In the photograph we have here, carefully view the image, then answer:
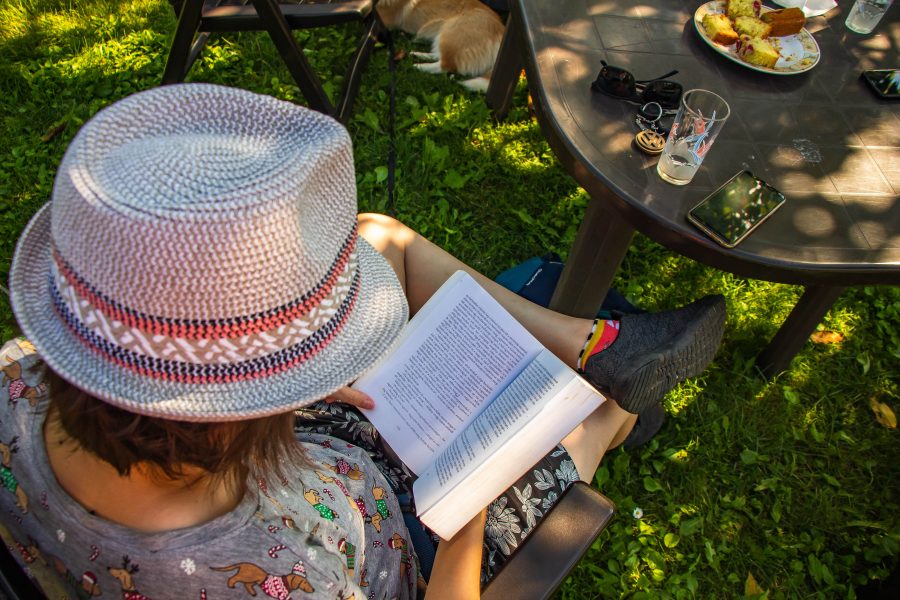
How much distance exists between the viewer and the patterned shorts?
1.54 meters

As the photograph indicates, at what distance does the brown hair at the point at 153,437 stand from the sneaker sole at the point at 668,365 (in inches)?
41.0

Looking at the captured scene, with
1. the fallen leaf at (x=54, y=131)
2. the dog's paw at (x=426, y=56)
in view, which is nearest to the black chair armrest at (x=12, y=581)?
the fallen leaf at (x=54, y=131)

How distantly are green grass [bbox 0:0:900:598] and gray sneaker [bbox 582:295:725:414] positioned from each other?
626mm

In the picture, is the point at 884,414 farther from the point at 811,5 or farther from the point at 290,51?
the point at 290,51

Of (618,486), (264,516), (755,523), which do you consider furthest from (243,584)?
(755,523)

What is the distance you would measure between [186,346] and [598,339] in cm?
128

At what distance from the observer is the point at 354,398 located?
1.59m

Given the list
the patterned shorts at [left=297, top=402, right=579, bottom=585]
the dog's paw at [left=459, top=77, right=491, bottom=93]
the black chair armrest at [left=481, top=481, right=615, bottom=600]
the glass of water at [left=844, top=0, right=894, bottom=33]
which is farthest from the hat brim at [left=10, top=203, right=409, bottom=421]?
the dog's paw at [left=459, top=77, right=491, bottom=93]

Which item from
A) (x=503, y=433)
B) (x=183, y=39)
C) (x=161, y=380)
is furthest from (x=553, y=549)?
(x=183, y=39)

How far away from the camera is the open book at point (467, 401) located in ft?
4.34

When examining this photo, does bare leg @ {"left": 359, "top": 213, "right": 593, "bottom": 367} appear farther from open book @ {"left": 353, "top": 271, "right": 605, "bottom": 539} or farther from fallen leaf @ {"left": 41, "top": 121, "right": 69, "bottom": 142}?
fallen leaf @ {"left": 41, "top": 121, "right": 69, "bottom": 142}

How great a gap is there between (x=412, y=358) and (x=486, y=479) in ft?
1.42

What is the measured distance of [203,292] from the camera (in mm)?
801

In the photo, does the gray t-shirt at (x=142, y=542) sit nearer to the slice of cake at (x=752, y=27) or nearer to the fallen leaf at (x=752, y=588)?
the fallen leaf at (x=752, y=588)
